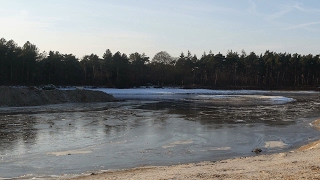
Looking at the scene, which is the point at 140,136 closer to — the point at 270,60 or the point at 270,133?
the point at 270,133

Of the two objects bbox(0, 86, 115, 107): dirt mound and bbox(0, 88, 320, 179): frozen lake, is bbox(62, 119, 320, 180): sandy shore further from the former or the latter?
bbox(0, 86, 115, 107): dirt mound

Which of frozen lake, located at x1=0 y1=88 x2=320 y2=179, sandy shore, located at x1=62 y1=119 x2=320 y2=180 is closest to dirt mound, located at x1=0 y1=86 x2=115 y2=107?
frozen lake, located at x1=0 y1=88 x2=320 y2=179

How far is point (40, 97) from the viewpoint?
46219 millimetres

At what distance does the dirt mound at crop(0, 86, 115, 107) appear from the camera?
1675 inches

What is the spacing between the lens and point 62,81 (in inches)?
3696

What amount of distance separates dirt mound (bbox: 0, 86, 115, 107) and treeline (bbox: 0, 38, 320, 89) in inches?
1555

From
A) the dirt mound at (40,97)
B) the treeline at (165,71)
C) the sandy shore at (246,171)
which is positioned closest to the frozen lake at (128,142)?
the sandy shore at (246,171)

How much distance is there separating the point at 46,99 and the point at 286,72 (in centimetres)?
9308

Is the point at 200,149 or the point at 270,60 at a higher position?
the point at 270,60

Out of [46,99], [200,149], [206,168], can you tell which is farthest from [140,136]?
[46,99]

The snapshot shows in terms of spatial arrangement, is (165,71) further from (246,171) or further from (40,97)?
(246,171)

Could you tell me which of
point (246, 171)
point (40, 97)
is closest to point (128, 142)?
point (246, 171)

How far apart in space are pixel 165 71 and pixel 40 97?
2713 inches

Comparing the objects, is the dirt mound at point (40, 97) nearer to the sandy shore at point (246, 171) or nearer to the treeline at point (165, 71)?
the sandy shore at point (246, 171)
